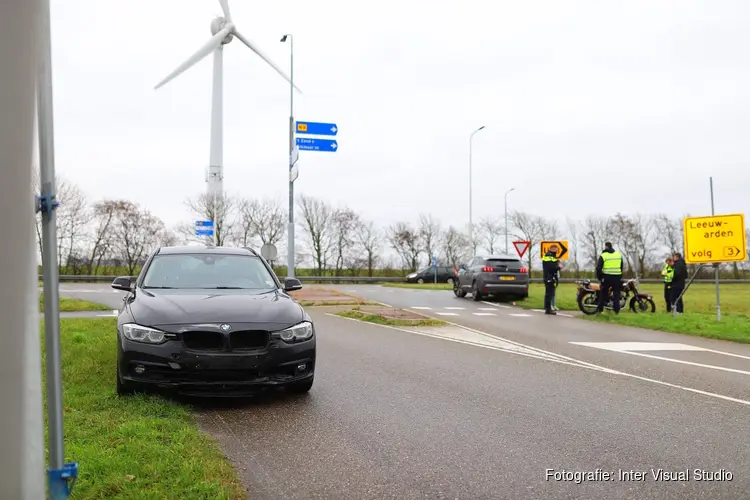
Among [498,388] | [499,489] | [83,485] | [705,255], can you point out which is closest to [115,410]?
[83,485]

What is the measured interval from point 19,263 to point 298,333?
368 centimetres

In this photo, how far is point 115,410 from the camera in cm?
527

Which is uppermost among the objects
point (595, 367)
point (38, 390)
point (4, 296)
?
point (4, 296)

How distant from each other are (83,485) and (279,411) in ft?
7.67

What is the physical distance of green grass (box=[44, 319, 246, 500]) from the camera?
3.52 metres

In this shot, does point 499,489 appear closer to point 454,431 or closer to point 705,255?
point 454,431

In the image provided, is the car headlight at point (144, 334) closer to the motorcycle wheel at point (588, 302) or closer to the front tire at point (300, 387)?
the front tire at point (300, 387)

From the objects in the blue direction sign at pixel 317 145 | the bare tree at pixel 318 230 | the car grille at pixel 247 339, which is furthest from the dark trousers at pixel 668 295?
the bare tree at pixel 318 230

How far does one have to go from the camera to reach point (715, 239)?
14266mm

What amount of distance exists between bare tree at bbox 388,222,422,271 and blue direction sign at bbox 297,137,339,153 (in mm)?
44514

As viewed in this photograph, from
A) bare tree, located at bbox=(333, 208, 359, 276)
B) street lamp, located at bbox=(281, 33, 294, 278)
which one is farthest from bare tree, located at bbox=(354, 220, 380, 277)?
street lamp, located at bbox=(281, 33, 294, 278)

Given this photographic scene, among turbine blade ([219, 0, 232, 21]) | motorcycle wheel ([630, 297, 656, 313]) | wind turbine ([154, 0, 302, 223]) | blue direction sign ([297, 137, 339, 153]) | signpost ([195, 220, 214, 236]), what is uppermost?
turbine blade ([219, 0, 232, 21])

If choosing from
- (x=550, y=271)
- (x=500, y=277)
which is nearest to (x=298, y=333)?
(x=550, y=271)

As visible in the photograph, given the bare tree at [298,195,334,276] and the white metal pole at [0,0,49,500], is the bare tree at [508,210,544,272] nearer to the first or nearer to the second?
the bare tree at [298,195,334,276]
